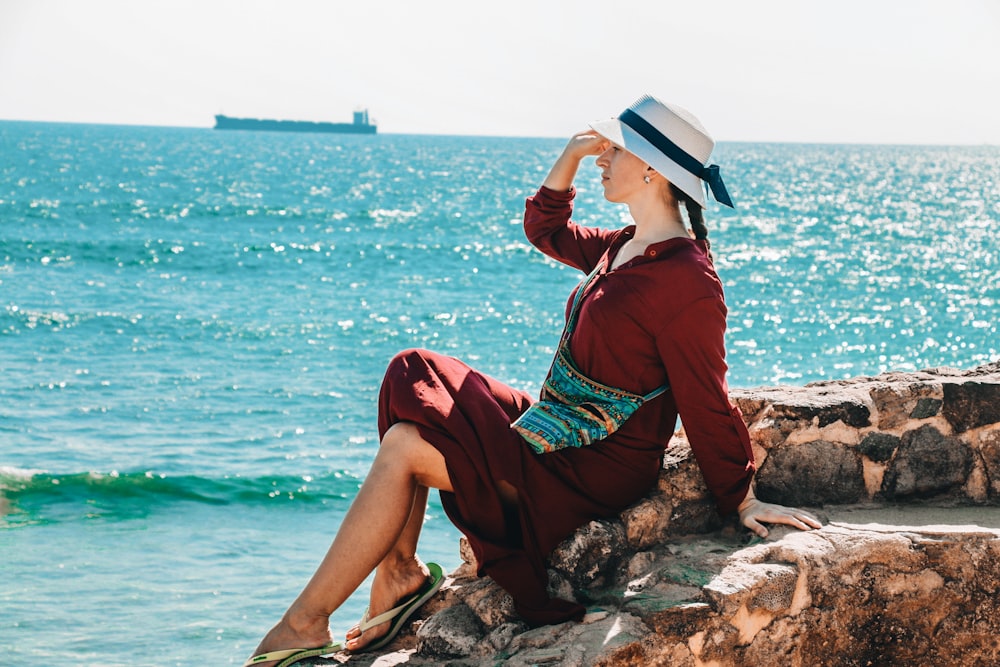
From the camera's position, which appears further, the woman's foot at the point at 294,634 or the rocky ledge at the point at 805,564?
the woman's foot at the point at 294,634

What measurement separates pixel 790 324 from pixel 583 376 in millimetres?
15622

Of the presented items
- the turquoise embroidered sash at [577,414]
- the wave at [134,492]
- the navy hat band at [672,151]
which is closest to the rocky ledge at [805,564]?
the turquoise embroidered sash at [577,414]

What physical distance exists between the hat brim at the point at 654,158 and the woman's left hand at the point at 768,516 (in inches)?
31.7

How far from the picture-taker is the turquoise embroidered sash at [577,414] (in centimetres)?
275

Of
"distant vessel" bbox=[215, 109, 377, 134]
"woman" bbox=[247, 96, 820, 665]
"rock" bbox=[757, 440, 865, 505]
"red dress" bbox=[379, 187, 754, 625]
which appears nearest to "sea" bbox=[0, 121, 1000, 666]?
"woman" bbox=[247, 96, 820, 665]

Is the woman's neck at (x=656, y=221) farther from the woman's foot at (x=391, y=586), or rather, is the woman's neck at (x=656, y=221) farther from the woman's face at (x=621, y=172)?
the woman's foot at (x=391, y=586)

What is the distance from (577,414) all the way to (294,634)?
90 cm

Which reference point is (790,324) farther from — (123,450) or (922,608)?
(922,608)

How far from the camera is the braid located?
292 cm

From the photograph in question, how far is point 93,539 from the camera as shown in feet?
27.6

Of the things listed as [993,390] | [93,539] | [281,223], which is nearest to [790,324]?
[93,539]

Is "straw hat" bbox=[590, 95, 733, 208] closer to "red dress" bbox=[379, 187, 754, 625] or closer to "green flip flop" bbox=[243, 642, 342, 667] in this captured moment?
"red dress" bbox=[379, 187, 754, 625]

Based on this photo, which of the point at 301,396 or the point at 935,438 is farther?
the point at 301,396

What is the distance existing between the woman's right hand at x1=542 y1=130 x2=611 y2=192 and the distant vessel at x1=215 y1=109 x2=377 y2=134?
14432 cm
